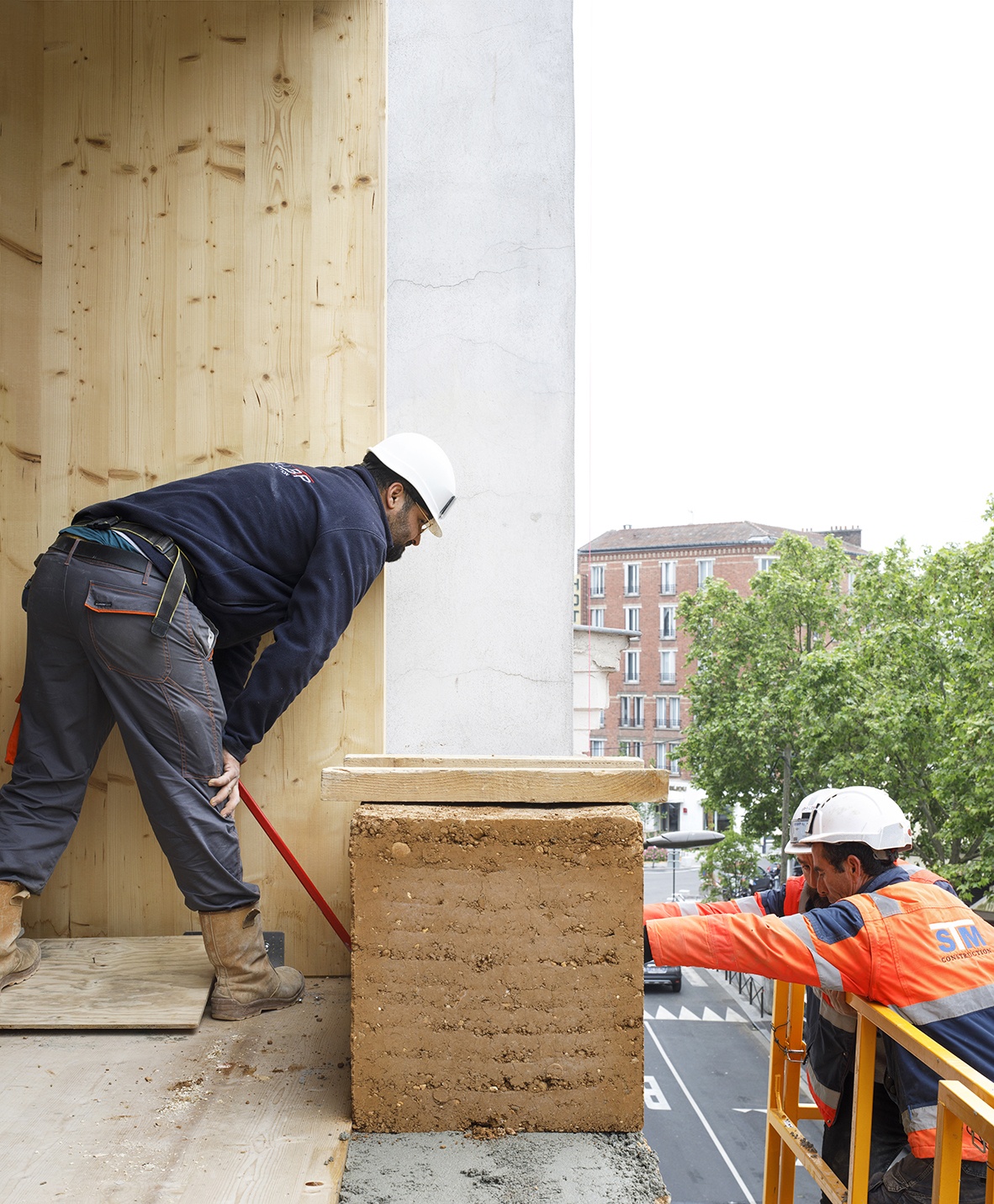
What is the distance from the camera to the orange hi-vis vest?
7.97ft

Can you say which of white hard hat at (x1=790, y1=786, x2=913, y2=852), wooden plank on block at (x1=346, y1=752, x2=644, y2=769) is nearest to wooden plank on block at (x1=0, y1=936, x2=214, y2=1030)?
wooden plank on block at (x1=346, y1=752, x2=644, y2=769)

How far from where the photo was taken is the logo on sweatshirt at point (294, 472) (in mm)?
2385

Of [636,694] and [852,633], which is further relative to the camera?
[636,694]

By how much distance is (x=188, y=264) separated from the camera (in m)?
2.86

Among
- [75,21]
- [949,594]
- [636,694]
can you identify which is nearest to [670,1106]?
[949,594]

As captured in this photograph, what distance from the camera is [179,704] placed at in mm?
2203

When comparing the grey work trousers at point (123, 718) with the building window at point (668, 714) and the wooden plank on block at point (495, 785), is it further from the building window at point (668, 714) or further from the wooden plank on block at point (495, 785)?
the building window at point (668, 714)

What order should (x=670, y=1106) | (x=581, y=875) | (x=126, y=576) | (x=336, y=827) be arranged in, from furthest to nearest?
(x=670, y=1106), (x=336, y=827), (x=126, y=576), (x=581, y=875)

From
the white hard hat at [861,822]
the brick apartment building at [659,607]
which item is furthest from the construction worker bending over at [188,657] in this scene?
the brick apartment building at [659,607]

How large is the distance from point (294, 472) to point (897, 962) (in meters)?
2.02

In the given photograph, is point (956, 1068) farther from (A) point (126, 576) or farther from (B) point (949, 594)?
(B) point (949, 594)

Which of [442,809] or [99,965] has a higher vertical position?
[442,809]

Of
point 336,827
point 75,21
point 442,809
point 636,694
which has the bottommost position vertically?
point 636,694

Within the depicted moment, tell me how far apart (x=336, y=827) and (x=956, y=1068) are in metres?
1.66
